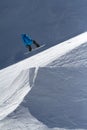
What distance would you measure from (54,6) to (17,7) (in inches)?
116

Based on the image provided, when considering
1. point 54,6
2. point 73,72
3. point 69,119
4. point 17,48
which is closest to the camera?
point 69,119

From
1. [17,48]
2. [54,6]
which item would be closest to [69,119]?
[17,48]

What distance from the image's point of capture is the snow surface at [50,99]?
4.46 m

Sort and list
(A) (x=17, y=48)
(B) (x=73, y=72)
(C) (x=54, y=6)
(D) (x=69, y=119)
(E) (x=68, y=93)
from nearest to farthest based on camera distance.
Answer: (D) (x=69, y=119), (E) (x=68, y=93), (B) (x=73, y=72), (A) (x=17, y=48), (C) (x=54, y=6)

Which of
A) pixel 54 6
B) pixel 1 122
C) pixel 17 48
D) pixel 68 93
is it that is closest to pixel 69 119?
pixel 68 93

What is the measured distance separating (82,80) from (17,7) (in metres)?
25.3

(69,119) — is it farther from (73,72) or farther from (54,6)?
(54,6)

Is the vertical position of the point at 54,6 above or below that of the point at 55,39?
above

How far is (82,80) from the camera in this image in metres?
5.04

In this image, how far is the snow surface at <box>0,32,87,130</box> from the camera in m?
4.46

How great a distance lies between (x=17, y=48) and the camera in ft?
90.8

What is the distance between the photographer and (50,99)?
192 inches

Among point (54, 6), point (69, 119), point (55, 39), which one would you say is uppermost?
point (69, 119)

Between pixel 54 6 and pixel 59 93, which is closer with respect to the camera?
pixel 59 93
